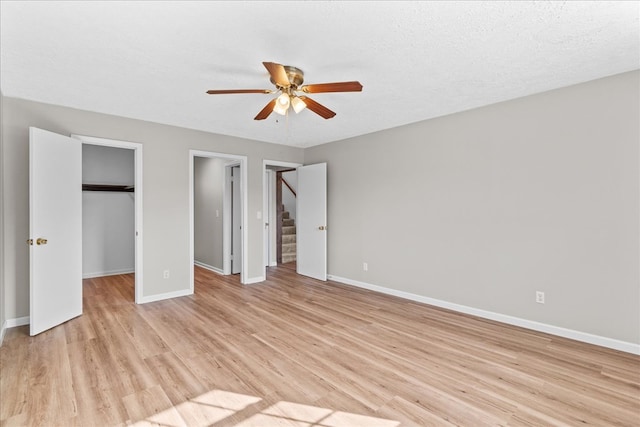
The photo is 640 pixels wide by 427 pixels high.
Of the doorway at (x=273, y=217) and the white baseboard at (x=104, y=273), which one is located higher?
the doorway at (x=273, y=217)

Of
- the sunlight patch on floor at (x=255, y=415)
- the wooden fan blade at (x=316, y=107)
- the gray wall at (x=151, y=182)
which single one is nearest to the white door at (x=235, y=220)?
the gray wall at (x=151, y=182)

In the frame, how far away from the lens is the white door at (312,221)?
546 cm

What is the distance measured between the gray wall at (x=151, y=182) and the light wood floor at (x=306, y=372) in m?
0.67

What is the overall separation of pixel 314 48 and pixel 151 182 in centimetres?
306

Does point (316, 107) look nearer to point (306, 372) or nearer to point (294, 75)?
point (294, 75)

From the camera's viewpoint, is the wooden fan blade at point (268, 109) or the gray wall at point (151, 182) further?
the gray wall at point (151, 182)

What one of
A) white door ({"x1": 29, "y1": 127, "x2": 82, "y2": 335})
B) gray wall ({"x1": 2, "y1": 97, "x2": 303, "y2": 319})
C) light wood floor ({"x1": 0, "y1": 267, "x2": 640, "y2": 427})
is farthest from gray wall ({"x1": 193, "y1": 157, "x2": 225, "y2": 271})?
white door ({"x1": 29, "y1": 127, "x2": 82, "y2": 335})

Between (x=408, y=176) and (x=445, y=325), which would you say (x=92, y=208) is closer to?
(x=408, y=176)

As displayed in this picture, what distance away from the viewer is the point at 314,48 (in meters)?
2.29

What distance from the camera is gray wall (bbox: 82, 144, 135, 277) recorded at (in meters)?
5.62

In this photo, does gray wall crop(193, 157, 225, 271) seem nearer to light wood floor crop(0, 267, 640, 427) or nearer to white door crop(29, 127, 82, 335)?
light wood floor crop(0, 267, 640, 427)

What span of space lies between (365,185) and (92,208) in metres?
5.00

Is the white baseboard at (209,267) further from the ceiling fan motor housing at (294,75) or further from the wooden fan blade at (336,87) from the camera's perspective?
the wooden fan blade at (336,87)

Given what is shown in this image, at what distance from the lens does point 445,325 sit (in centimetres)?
335
